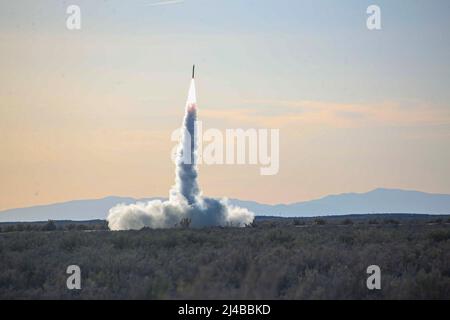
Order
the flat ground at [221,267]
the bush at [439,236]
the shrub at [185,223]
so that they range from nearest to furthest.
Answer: the flat ground at [221,267] < the bush at [439,236] < the shrub at [185,223]

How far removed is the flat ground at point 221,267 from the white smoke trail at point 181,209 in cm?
2123

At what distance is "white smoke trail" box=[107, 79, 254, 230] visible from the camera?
196 ft

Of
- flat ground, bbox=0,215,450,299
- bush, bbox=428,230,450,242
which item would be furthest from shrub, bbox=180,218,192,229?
bush, bbox=428,230,450,242

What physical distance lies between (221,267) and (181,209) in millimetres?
37099

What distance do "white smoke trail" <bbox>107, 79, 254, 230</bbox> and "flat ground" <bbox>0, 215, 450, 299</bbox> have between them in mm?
21231

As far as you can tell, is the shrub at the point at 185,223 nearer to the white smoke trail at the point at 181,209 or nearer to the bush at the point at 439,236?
the white smoke trail at the point at 181,209

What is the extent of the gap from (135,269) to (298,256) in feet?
18.6

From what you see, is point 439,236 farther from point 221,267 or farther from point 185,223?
point 185,223

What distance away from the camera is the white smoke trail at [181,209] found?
59.8m

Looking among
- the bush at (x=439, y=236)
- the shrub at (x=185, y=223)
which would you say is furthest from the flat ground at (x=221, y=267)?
the shrub at (x=185, y=223)

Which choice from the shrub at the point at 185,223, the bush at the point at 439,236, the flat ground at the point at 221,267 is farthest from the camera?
the shrub at the point at 185,223

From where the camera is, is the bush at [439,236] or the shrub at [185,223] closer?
the bush at [439,236]
